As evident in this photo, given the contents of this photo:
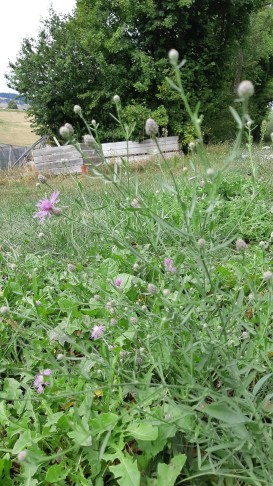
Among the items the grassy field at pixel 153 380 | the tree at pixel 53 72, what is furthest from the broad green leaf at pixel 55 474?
the tree at pixel 53 72

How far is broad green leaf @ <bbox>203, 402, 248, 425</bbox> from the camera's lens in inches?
30.8

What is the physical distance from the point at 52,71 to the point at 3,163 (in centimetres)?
759

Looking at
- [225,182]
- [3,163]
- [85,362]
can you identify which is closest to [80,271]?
[85,362]

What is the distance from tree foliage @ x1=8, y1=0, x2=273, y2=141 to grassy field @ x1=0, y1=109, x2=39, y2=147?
8.96 metres

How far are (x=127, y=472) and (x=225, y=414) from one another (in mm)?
315

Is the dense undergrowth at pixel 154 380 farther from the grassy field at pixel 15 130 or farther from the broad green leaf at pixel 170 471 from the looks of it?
the grassy field at pixel 15 130

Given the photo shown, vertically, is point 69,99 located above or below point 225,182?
above

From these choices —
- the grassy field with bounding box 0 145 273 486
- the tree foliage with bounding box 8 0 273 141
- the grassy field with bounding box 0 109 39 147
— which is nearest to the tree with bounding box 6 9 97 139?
the tree foliage with bounding box 8 0 273 141

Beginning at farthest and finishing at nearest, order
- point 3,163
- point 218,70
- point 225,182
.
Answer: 1. point 3,163
2. point 218,70
3. point 225,182

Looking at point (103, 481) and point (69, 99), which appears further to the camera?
point (69, 99)

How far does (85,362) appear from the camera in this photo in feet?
4.00

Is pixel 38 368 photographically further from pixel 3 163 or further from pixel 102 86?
pixel 3 163

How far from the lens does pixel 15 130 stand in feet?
84.5

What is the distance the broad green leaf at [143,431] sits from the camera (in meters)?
0.95
